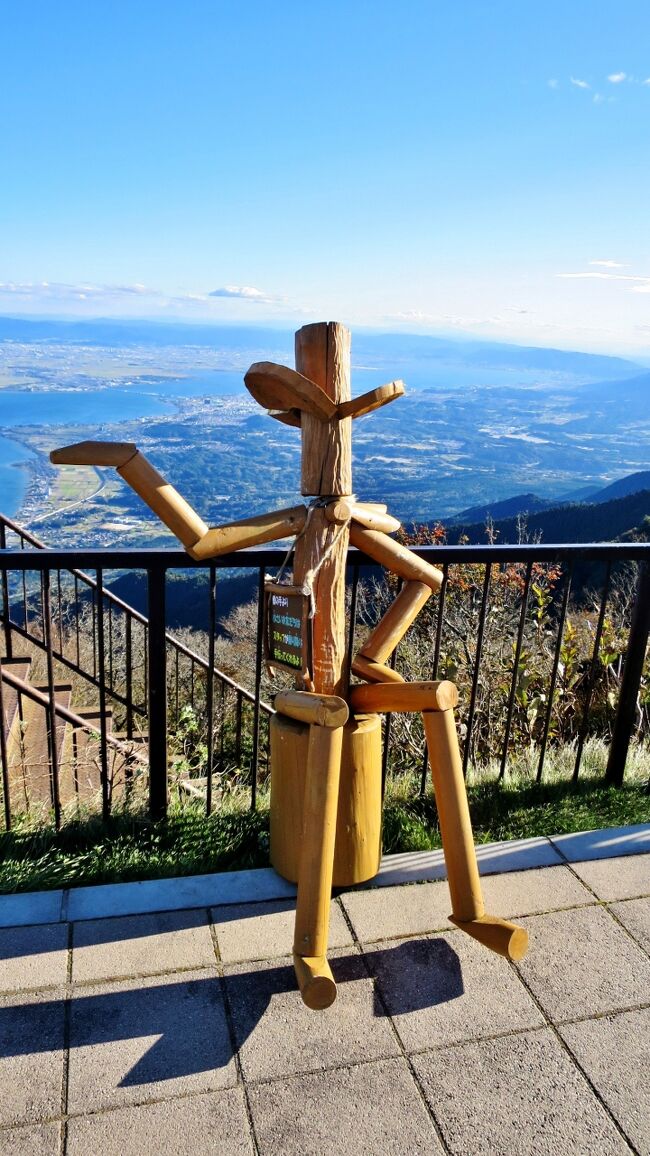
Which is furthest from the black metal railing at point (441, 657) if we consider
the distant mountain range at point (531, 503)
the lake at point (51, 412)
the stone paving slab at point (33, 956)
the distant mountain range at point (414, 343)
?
the distant mountain range at point (414, 343)

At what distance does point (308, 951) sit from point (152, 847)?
1029 millimetres

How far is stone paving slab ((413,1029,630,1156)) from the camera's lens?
1719 mm

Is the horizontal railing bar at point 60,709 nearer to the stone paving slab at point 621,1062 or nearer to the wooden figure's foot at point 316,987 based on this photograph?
the wooden figure's foot at point 316,987

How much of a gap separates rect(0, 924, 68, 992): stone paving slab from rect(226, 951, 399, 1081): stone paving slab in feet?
1.75

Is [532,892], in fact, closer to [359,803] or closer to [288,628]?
[359,803]

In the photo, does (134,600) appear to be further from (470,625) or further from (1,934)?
(1,934)

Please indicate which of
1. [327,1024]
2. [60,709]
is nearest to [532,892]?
[327,1024]

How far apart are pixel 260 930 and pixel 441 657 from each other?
19.2ft

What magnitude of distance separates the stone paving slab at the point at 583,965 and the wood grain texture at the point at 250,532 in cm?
158

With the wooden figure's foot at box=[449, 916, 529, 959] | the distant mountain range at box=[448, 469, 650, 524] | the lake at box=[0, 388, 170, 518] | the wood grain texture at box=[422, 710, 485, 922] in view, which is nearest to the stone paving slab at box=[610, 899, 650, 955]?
the wooden figure's foot at box=[449, 916, 529, 959]

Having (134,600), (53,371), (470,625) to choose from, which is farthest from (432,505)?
(53,371)

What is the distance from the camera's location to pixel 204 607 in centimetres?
2375

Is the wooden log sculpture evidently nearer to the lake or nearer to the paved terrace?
the paved terrace

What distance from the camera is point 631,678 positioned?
133 inches
